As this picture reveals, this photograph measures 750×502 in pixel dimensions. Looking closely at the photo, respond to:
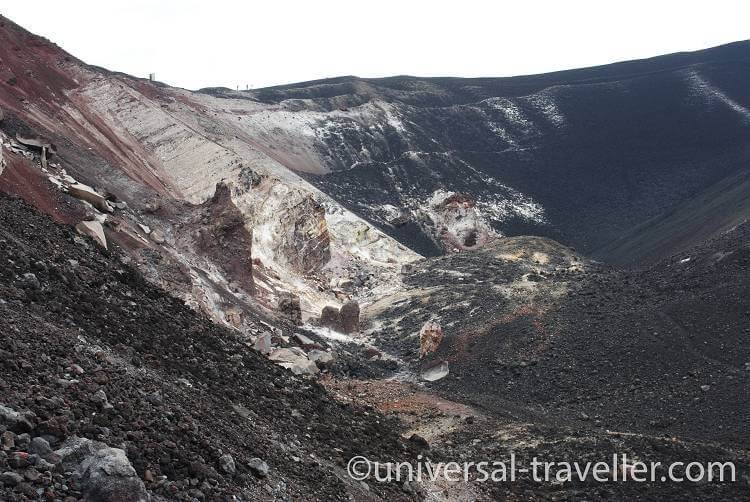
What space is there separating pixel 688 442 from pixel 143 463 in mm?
10608

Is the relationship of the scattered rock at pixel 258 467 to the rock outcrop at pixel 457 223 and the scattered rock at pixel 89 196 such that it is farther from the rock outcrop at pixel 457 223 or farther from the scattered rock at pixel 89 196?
the rock outcrop at pixel 457 223

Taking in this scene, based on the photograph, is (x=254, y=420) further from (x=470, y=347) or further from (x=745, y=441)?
(x=470, y=347)

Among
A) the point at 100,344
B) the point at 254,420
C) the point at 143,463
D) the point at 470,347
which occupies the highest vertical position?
the point at 100,344

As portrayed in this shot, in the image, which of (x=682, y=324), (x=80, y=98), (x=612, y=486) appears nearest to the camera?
(x=612, y=486)

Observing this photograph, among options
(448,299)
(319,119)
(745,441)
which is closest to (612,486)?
(745,441)

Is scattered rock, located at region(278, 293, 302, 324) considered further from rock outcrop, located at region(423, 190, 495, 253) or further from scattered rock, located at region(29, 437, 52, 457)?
rock outcrop, located at region(423, 190, 495, 253)

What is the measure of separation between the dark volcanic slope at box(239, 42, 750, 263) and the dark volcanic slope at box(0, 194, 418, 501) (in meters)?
31.0

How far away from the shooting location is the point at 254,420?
1064 cm

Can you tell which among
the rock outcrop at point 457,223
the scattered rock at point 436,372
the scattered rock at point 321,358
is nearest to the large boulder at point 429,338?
the scattered rock at point 436,372

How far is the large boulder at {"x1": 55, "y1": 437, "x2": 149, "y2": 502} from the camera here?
20.0ft

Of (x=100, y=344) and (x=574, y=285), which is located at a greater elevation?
(x=100, y=344)

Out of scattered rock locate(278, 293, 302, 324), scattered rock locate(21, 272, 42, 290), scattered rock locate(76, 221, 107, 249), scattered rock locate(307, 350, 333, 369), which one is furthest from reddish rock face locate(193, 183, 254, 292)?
scattered rock locate(21, 272, 42, 290)

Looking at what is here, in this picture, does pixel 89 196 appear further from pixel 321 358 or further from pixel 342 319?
pixel 342 319

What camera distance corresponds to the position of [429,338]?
947 inches
